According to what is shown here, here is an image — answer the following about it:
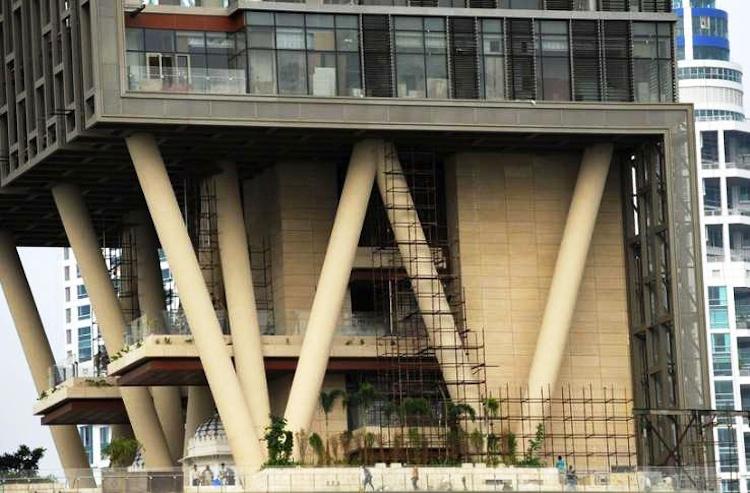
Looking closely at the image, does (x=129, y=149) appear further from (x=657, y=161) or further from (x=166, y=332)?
(x=657, y=161)

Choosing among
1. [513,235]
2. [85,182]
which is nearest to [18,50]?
[85,182]

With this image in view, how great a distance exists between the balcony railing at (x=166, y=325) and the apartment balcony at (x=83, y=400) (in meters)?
8.83

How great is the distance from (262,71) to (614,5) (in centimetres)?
1583

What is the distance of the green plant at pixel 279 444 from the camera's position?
105 metres

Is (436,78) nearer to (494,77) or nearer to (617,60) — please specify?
(494,77)

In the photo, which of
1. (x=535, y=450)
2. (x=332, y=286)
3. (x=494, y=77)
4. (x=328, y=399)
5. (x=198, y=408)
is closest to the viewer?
(x=332, y=286)

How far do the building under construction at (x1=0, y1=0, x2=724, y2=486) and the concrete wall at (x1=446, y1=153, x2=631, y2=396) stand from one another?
0.10 m

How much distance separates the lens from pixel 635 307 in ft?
377

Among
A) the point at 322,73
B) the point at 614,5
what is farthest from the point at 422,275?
the point at 614,5

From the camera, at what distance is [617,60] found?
368 feet

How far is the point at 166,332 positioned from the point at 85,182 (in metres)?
10.1

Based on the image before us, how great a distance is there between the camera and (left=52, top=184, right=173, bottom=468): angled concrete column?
11931 centimetres

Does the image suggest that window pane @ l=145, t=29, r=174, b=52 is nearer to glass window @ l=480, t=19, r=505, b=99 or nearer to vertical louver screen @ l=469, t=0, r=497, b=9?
vertical louver screen @ l=469, t=0, r=497, b=9

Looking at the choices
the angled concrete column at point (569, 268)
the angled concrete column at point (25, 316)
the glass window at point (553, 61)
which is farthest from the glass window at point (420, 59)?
the angled concrete column at point (25, 316)
